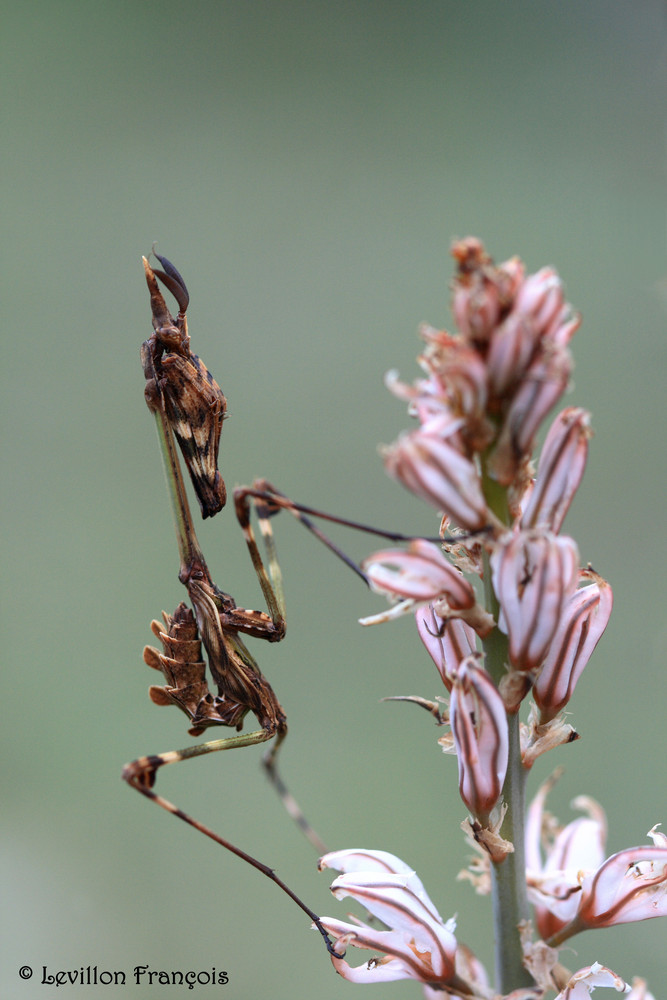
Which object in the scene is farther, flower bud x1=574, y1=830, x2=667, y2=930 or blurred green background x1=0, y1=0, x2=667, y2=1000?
blurred green background x1=0, y1=0, x2=667, y2=1000

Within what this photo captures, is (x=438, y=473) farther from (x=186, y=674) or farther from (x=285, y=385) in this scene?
(x=285, y=385)

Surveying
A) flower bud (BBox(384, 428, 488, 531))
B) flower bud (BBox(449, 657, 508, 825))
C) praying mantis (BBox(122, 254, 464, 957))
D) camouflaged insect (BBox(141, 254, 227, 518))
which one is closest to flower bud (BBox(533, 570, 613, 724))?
flower bud (BBox(449, 657, 508, 825))

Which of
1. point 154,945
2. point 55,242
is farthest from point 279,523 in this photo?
point 55,242

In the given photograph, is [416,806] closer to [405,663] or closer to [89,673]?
[405,663]

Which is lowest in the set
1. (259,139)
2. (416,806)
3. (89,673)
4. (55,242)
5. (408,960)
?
(416,806)

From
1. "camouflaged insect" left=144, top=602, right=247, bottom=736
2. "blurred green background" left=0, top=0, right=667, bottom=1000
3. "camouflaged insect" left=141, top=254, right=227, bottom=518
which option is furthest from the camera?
"blurred green background" left=0, top=0, right=667, bottom=1000

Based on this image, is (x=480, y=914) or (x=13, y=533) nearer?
(x=480, y=914)

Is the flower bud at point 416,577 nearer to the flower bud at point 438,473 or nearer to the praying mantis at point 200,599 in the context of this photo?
the flower bud at point 438,473

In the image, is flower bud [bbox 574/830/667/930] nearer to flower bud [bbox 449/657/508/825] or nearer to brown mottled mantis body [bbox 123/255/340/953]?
flower bud [bbox 449/657/508/825]
